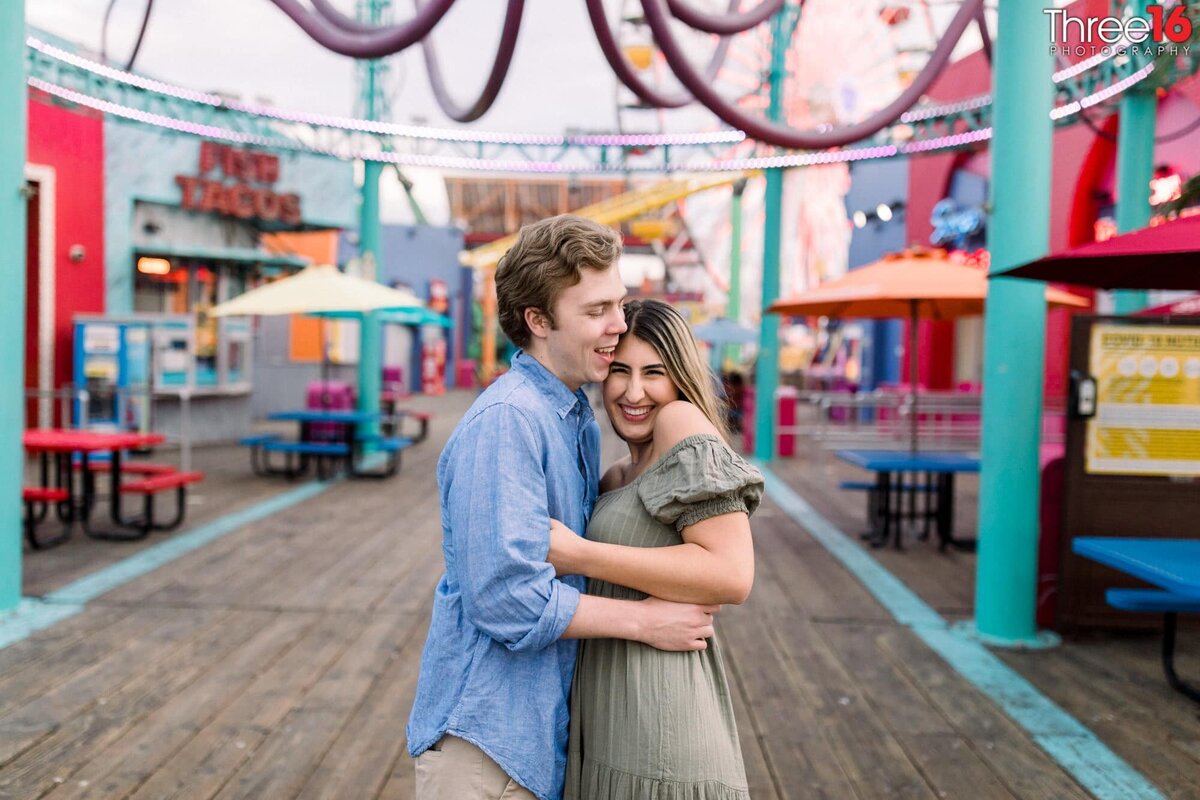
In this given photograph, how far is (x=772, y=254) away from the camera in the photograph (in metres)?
12.6

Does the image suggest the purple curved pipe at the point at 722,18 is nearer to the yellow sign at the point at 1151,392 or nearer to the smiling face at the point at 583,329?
the yellow sign at the point at 1151,392

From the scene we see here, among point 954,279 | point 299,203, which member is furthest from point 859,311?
point 299,203

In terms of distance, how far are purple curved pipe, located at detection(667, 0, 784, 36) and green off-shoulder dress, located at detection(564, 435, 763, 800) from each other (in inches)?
192

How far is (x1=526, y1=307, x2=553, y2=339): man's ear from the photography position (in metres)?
1.62

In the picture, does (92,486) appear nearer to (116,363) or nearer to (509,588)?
(116,363)

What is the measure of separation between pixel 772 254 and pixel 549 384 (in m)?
11.4

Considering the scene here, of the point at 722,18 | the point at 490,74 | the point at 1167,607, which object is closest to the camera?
the point at 1167,607

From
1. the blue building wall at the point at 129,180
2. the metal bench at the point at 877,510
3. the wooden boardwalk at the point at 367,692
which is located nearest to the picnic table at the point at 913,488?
the metal bench at the point at 877,510

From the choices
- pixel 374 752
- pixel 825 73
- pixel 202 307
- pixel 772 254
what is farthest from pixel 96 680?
pixel 825 73

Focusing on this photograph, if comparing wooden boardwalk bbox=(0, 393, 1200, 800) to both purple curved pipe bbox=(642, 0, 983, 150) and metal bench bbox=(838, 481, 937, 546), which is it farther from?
purple curved pipe bbox=(642, 0, 983, 150)

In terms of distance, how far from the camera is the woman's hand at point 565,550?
1.51 m

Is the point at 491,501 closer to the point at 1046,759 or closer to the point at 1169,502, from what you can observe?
the point at 1046,759

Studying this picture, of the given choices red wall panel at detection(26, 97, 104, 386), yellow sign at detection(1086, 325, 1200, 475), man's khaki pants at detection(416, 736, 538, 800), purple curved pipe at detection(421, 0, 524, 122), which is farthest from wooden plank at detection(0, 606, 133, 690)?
red wall panel at detection(26, 97, 104, 386)

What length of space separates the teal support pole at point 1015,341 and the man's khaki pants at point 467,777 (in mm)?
3839
